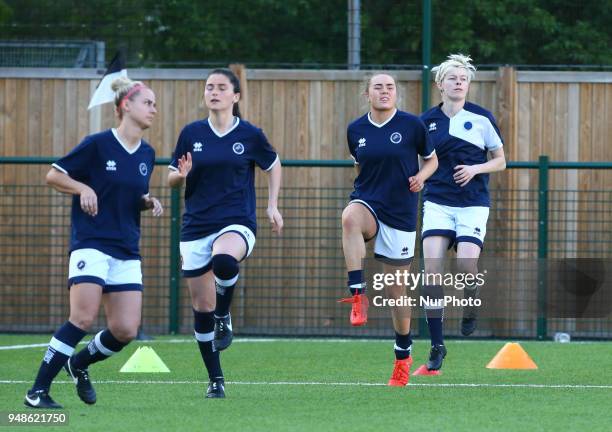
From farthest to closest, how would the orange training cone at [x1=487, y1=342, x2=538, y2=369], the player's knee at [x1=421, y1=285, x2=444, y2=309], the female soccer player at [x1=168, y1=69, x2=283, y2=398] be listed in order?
the orange training cone at [x1=487, y1=342, x2=538, y2=369]
the player's knee at [x1=421, y1=285, x2=444, y2=309]
the female soccer player at [x1=168, y1=69, x2=283, y2=398]

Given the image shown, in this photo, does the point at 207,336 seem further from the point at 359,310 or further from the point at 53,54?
the point at 53,54

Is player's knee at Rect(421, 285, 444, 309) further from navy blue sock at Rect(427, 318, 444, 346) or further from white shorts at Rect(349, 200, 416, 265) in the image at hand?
white shorts at Rect(349, 200, 416, 265)

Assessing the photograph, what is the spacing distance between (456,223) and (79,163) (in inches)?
138

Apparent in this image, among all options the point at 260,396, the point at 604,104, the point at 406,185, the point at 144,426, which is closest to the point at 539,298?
the point at 604,104

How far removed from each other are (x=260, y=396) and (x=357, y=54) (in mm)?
6810

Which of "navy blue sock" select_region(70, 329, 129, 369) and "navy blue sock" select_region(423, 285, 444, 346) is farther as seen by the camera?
"navy blue sock" select_region(423, 285, 444, 346)

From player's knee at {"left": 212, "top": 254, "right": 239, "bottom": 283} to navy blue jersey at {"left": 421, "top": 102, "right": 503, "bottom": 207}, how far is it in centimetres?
232

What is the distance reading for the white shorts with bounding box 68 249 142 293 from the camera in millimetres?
7590

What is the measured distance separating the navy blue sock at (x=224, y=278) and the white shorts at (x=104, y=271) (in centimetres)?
73

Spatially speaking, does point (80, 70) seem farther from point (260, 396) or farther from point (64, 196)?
point (260, 396)

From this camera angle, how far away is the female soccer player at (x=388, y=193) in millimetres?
9273

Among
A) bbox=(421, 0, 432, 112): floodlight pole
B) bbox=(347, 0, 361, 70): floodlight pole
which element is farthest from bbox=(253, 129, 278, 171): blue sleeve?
bbox=(347, 0, 361, 70): floodlight pole

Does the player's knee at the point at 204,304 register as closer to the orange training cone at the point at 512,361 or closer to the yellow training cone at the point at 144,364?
the yellow training cone at the point at 144,364

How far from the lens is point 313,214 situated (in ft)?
46.6
